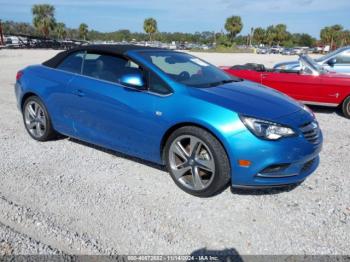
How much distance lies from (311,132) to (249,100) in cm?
71

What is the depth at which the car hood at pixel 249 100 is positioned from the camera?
347 centimetres

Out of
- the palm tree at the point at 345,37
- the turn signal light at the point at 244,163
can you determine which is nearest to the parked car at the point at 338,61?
the turn signal light at the point at 244,163

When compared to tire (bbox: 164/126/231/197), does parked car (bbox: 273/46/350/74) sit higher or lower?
higher

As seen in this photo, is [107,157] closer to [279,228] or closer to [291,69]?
[279,228]

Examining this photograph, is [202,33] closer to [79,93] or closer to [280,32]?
[280,32]

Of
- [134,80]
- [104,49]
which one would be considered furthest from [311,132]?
[104,49]

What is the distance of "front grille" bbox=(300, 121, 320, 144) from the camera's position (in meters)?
3.55

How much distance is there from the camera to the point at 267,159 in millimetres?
3281

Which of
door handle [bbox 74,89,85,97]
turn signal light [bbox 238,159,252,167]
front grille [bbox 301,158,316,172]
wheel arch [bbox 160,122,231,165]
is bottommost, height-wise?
front grille [bbox 301,158,316,172]

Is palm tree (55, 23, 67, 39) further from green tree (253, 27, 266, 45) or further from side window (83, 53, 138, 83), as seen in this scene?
side window (83, 53, 138, 83)

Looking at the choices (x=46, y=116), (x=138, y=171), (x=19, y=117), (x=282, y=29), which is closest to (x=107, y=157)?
(x=138, y=171)

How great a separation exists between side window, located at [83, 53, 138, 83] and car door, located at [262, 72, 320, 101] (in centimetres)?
411

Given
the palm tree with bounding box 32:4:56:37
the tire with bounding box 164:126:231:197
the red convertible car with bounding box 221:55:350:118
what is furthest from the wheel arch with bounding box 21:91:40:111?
the palm tree with bounding box 32:4:56:37

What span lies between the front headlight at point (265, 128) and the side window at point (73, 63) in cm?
→ 245
